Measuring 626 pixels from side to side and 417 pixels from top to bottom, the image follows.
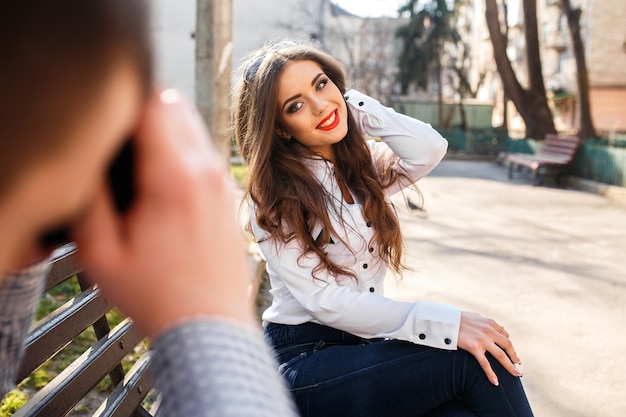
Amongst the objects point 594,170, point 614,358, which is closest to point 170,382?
point 614,358

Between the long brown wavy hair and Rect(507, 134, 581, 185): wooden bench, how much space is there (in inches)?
506

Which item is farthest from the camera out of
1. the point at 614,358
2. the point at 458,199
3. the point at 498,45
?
the point at 498,45

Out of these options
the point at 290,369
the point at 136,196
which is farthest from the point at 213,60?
the point at 136,196

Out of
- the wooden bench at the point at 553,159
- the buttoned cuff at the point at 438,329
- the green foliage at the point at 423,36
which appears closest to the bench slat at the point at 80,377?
the buttoned cuff at the point at 438,329

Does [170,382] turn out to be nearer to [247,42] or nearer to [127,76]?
[127,76]

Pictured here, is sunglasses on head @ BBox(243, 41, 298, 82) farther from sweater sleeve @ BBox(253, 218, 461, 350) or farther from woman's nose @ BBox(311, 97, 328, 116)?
sweater sleeve @ BBox(253, 218, 461, 350)

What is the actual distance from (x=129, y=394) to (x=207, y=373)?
5.15ft

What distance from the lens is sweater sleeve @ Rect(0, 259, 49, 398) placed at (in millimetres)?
703

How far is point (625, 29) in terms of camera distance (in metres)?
33.3

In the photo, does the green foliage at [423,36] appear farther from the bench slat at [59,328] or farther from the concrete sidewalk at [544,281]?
the bench slat at [59,328]

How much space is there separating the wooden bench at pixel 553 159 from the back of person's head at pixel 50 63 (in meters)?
15.0

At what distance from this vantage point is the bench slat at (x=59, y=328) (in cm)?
146

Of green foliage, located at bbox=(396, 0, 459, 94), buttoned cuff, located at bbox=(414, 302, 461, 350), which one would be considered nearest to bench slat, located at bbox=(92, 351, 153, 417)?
buttoned cuff, located at bbox=(414, 302, 461, 350)

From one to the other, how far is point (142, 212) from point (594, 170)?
14890 mm
